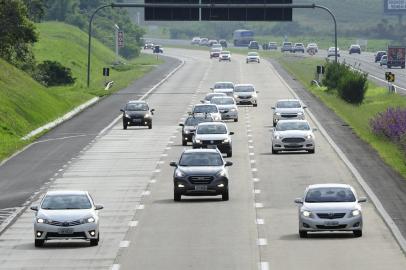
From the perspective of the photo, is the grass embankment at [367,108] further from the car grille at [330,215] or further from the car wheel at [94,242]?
the car wheel at [94,242]

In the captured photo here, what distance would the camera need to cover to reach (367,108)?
106 meters

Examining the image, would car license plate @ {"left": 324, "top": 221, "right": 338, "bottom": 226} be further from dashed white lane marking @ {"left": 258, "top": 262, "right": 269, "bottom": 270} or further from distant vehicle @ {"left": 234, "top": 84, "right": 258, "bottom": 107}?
distant vehicle @ {"left": 234, "top": 84, "right": 258, "bottom": 107}

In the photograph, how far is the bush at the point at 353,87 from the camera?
10876 cm

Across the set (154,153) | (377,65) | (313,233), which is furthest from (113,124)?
(377,65)

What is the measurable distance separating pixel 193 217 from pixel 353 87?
70.1m

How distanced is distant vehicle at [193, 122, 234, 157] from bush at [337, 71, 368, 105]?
156 ft

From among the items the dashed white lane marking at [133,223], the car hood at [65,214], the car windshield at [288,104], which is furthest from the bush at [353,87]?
the car hood at [65,214]

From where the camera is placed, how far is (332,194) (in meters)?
35.9

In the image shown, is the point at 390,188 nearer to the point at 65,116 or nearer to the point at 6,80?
the point at 65,116

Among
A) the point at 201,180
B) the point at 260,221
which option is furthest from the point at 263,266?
the point at 201,180

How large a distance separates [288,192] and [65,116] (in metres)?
43.9

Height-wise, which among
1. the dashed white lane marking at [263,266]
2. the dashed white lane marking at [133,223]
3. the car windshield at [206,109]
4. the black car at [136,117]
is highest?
the dashed white lane marking at [263,266]

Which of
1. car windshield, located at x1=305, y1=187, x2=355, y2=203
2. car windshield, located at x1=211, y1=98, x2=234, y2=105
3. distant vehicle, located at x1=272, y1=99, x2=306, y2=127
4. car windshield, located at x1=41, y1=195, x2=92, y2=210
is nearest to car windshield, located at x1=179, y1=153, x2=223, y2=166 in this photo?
car windshield, located at x1=305, y1=187, x2=355, y2=203

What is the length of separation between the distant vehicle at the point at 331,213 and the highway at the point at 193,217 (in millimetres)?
357
